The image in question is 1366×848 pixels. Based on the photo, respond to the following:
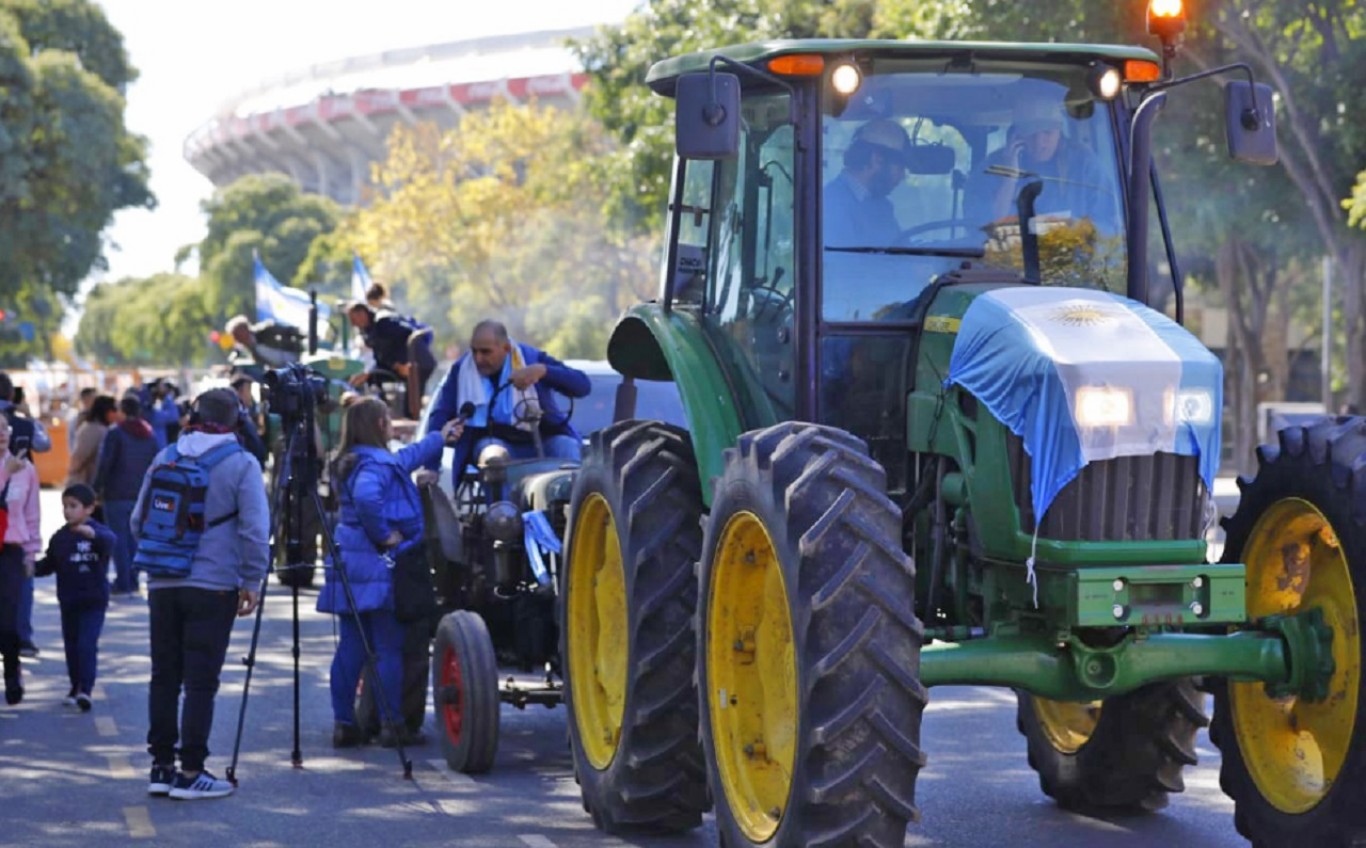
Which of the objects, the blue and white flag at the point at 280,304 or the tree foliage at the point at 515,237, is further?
the tree foliage at the point at 515,237

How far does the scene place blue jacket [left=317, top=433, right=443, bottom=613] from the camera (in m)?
11.2

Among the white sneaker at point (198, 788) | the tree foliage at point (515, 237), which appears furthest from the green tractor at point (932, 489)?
the tree foliage at point (515, 237)

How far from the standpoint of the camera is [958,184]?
333 inches

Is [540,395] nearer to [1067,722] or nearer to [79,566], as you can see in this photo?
[79,566]

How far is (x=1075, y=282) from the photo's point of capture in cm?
854

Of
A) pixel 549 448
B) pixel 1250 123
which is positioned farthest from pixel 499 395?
pixel 1250 123

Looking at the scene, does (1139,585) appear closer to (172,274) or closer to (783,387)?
(783,387)

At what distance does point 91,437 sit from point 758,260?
12.2 m

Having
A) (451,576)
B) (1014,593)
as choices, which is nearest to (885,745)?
(1014,593)

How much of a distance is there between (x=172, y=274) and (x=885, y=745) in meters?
143

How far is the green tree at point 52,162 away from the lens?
4431 cm

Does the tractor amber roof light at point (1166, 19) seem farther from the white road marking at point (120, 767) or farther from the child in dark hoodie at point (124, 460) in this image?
the child in dark hoodie at point (124, 460)

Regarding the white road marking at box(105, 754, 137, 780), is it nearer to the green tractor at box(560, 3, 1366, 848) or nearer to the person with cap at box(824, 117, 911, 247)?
the green tractor at box(560, 3, 1366, 848)

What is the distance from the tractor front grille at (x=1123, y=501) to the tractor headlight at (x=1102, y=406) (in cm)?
13
